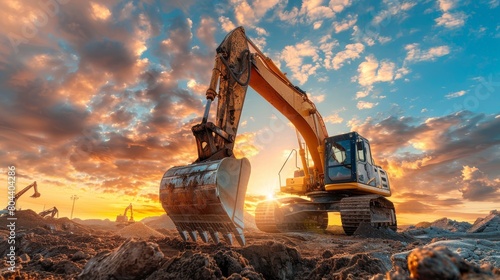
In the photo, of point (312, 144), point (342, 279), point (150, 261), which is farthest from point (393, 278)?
point (312, 144)

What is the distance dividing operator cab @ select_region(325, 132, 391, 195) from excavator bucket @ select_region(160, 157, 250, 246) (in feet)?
20.3

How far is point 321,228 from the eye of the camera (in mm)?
14164

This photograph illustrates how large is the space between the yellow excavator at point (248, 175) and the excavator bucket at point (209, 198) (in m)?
0.02

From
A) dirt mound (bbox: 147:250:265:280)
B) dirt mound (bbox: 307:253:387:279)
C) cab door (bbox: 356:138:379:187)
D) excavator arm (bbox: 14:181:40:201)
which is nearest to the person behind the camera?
dirt mound (bbox: 147:250:265:280)

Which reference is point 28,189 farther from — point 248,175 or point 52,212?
point 248,175

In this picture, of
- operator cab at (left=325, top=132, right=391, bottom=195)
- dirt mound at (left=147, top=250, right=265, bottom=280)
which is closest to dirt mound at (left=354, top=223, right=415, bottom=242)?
operator cab at (left=325, top=132, right=391, bottom=195)

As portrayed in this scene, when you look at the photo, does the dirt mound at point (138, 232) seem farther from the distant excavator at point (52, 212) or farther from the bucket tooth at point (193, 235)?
the distant excavator at point (52, 212)

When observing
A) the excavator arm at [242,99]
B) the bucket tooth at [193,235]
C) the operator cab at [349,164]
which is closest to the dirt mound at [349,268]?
the bucket tooth at [193,235]

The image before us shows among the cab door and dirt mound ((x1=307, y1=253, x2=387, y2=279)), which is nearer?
dirt mound ((x1=307, y1=253, x2=387, y2=279))

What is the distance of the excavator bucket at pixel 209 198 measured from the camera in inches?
176

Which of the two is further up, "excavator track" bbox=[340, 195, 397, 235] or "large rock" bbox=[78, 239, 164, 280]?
"excavator track" bbox=[340, 195, 397, 235]

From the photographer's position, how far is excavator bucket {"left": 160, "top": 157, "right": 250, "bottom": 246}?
A: 446 centimetres

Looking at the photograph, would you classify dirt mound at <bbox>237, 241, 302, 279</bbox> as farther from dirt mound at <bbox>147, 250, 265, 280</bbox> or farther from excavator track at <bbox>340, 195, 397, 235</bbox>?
excavator track at <bbox>340, 195, 397, 235</bbox>

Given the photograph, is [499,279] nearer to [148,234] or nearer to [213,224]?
[213,224]
